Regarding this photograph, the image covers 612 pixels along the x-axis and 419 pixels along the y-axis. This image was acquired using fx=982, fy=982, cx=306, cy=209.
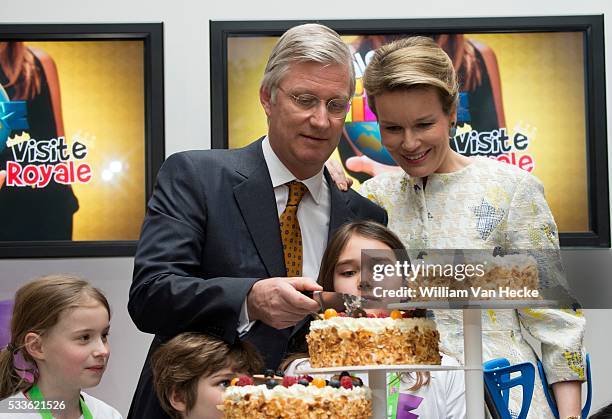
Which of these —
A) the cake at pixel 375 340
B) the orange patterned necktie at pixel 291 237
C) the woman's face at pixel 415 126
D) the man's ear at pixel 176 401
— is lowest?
the man's ear at pixel 176 401

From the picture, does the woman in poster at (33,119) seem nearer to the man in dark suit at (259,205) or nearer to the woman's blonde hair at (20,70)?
the woman's blonde hair at (20,70)

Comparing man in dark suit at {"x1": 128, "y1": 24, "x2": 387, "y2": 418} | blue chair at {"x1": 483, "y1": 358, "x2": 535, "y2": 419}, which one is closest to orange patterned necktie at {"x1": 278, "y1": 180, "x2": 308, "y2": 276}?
man in dark suit at {"x1": 128, "y1": 24, "x2": 387, "y2": 418}

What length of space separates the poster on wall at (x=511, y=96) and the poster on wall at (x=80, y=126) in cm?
33

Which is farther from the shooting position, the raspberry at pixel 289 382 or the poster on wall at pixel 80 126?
the poster on wall at pixel 80 126

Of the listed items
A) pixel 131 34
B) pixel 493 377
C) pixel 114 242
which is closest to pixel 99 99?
pixel 131 34

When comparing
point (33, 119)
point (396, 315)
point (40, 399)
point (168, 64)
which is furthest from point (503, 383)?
point (33, 119)

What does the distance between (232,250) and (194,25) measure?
1.76m

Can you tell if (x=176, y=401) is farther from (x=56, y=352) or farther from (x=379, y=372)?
(x=379, y=372)

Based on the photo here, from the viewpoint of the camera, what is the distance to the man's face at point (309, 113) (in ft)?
6.76

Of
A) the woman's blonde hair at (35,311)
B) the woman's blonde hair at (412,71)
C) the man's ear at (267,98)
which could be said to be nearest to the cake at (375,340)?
the man's ear at (267,98)

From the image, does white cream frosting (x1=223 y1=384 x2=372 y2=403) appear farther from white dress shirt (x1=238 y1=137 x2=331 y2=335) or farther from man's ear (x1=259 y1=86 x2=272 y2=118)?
man's ear (x1=259 y1=86 x2=272 y2=118)

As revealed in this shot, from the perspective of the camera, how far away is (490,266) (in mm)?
1375

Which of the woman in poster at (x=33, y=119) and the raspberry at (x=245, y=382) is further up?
the woman in poster at (x=33, y=119)

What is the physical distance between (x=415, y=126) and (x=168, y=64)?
1.54 m
